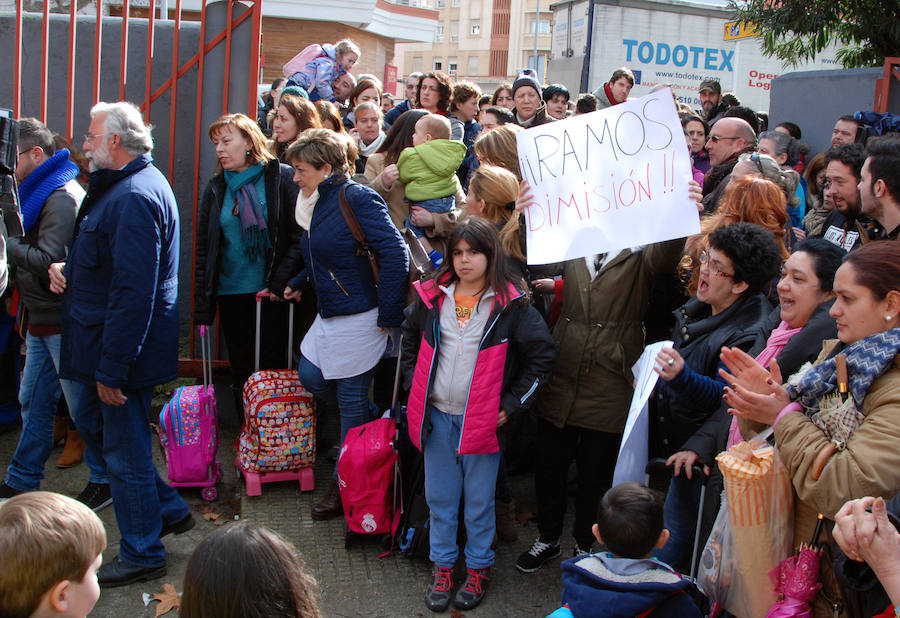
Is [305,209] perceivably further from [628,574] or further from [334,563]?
[628,574]

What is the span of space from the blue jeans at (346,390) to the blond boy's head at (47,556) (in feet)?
8.48

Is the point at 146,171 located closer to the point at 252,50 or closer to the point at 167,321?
the point at 167,321

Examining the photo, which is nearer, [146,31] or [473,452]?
[473,452]

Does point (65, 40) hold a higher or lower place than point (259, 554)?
higher

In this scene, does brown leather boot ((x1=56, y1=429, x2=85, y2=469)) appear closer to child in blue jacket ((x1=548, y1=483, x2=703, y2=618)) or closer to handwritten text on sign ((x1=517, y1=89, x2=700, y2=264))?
handwritten text on sign ((x1=517, y1=89, x2=700, y2=264))

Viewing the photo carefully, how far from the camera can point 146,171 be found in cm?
385

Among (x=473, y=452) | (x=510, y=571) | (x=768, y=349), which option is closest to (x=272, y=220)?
(x=473, y=452)

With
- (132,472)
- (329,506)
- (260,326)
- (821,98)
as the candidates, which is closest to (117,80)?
(260,326)

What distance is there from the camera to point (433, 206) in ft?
16.3

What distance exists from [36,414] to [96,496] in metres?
0.57

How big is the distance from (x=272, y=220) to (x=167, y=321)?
140 cm

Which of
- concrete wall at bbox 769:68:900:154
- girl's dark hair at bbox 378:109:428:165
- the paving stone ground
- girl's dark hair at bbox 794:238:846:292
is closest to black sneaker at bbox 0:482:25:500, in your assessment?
the paving stone ground

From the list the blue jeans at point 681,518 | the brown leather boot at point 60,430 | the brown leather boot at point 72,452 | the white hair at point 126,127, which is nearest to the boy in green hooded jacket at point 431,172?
the white hair at point 126,127

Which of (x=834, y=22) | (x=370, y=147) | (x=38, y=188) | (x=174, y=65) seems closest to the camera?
(x=38, y=188)
